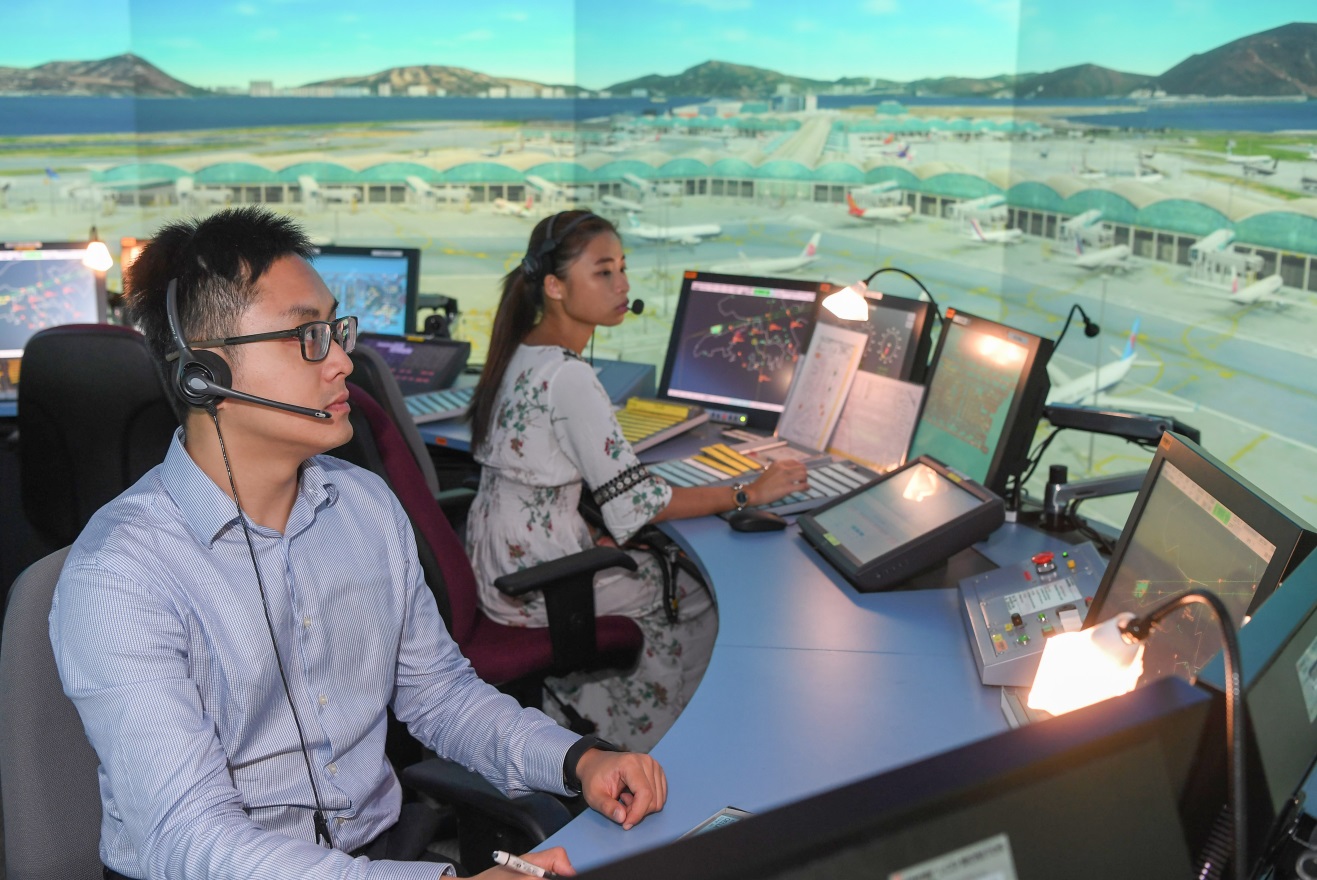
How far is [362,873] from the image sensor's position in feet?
3.44

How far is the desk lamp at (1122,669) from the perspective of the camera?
1.90 feet

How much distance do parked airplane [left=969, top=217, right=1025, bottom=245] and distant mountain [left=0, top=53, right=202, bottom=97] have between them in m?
3.86

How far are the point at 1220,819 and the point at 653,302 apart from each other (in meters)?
5.38

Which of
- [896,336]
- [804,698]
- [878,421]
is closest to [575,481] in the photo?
[878,421]

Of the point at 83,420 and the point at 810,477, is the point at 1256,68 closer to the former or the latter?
the point at 810,477

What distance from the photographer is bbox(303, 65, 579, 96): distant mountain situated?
201 inches

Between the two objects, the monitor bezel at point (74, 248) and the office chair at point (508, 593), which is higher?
the monitor bezel at point (74, 248)

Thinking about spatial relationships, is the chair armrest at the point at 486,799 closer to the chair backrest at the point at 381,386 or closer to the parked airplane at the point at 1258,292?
the chair backrest at the point at 381,386

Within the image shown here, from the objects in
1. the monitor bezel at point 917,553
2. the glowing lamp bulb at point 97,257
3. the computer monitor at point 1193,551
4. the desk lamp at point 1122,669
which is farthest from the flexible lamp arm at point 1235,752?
the glowing lamp bulb at point 97,257

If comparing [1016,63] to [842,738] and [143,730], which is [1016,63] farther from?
[143,730]

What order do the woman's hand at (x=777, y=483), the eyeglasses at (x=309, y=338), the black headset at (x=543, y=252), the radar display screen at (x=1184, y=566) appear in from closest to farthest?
the radar display screen at (x=1184, y=566)
the eyeglasses at (x=309, y=338)
the woman's hand at (x=777, y=483)
the black headset at (x=543, y=252)

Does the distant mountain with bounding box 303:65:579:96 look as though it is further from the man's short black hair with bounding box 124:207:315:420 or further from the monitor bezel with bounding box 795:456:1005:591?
the man's short black hair with bounding box 124:207:315:420

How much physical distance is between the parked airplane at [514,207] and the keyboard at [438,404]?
262 cm

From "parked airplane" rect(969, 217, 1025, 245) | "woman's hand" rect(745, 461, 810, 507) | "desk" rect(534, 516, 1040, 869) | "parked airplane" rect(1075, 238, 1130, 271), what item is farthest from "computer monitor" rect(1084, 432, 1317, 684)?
"parked airplane" rect(969, 217, 1025, 245)
